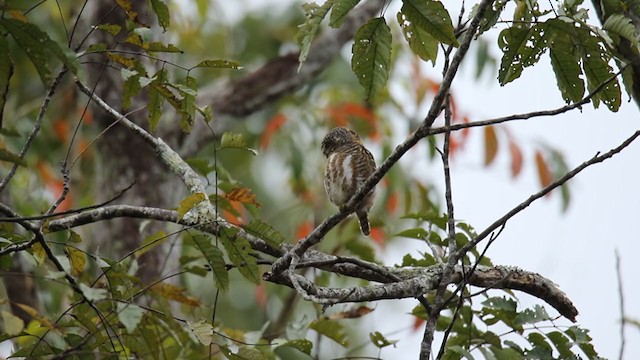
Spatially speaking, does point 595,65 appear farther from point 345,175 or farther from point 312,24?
point 345,175

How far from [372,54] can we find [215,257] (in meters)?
0.79

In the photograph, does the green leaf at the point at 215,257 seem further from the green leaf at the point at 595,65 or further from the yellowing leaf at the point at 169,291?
the green leaf at the point at 595,65

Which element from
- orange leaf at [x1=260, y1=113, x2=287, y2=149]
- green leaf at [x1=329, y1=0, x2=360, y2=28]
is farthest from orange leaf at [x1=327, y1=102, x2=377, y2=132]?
green leaf at [x1=329, y1=0, x2=360, y2=28]

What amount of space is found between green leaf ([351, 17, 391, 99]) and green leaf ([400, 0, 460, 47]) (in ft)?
0.74

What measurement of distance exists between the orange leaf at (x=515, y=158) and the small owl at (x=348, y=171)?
252cm

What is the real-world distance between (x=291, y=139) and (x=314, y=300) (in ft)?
12.1

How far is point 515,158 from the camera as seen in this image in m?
6.44

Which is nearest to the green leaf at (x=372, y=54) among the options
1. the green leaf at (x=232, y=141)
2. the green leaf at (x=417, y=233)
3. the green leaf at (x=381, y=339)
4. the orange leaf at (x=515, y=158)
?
the green leaf at (x=232, y=141)

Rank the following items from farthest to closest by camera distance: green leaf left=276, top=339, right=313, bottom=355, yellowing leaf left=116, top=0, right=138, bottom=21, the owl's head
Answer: the owl's head → green leaf left=276, top=339, right=313, bottom=355 → yellowing leaf left=116, top=0, right=138, bottom=21

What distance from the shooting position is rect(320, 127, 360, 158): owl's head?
4.17 metres

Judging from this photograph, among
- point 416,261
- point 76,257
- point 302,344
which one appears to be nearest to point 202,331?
point 76,257

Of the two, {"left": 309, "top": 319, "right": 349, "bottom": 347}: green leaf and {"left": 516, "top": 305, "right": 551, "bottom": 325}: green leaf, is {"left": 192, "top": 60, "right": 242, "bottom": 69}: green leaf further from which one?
{"left": 516, "top": 305, "right": 551, "bottom": 325}: green leaf

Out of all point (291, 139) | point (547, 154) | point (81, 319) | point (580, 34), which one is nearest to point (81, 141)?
point (291, 139)

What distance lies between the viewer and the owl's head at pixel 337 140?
4170 millimetres
